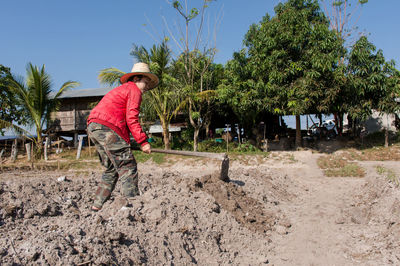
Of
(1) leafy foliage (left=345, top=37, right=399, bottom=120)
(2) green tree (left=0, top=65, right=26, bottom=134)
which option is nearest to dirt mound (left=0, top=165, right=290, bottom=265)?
(1) leafy foliage (left=345, top=37, right=399, bottom=120)

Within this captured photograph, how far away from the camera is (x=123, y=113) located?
3.19 m

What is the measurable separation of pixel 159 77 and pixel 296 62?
558cm

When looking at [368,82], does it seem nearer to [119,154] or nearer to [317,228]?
[317,228]

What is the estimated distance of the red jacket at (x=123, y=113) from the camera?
10.0 ft

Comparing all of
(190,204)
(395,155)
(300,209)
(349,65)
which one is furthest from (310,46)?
(190,204)

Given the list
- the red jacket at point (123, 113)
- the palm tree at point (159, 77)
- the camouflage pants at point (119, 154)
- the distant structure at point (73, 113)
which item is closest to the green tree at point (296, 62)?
the palm tree at point (159, 77)

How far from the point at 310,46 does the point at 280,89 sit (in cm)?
194

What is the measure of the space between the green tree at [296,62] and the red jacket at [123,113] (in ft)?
26.8

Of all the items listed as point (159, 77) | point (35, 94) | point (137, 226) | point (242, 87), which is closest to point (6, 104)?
point (35, 94)

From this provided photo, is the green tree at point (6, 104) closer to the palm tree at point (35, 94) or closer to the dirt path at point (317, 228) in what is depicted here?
the palm tree at point (35, 94)

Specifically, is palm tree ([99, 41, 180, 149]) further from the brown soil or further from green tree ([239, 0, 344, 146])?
the brown soil

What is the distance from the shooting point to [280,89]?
34.8 feet

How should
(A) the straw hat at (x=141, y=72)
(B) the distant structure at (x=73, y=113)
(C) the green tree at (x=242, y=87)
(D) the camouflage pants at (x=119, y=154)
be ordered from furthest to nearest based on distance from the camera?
(B) the distant structure at (x=73, y=113)
(C) the green tree at (x=242, y=87)
(A) the straw hat at (x=141, y=72)
(D) the camouflage pants at (x=119, y=154)

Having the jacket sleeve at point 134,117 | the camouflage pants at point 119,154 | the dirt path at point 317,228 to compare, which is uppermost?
the jacket sleeve at point 134,117
